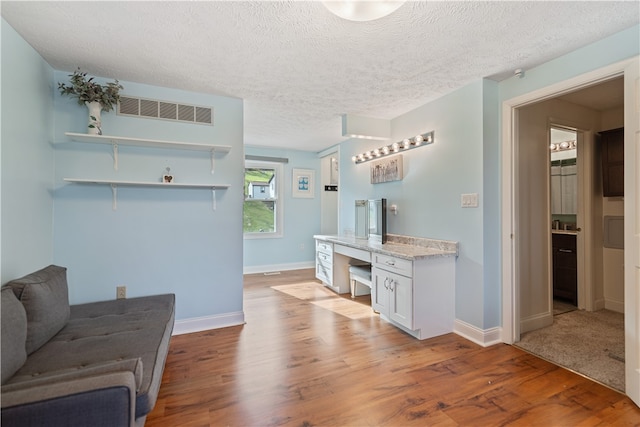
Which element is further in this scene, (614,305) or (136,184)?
(614,305)

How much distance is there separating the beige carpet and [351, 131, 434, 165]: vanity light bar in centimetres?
215

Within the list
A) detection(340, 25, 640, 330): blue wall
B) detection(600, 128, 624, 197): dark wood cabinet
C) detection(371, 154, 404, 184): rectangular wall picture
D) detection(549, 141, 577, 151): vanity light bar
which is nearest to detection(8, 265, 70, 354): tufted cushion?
detection(340, 25, 640, 330): blue wall

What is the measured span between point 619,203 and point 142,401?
189 inches

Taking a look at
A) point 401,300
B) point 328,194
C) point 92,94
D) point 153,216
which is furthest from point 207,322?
point 328,194

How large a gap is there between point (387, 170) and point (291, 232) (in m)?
2.68

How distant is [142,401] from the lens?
4.04 feet

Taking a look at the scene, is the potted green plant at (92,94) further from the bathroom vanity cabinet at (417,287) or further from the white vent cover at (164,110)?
the bathroom vanity cabinet at (417,287)

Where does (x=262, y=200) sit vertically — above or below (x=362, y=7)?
below

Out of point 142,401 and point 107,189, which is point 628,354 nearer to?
point 142,401

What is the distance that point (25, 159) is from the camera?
2.03 m

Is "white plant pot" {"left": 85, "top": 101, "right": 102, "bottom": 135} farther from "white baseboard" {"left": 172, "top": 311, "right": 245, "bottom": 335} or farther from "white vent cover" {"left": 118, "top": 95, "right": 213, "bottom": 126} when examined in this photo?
"white baseboard" {"left": 172, "top": 311, "right": 245, "bottom": 335}

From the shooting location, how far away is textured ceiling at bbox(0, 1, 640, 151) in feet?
5.59

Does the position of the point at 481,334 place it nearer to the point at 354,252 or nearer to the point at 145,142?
the point at 354,252

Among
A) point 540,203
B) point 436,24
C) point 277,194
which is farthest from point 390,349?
point 277,194
